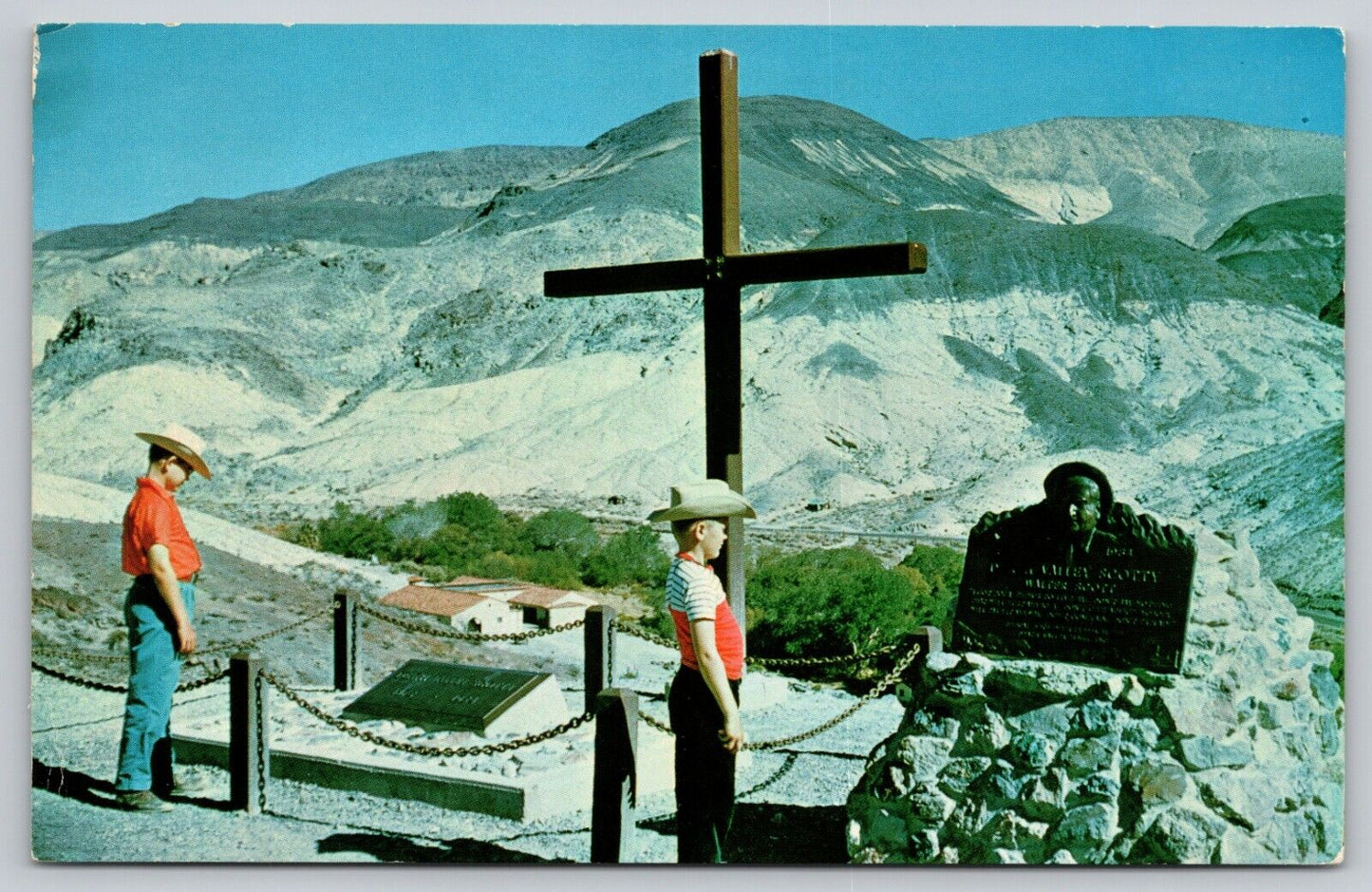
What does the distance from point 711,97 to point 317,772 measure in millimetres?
3689

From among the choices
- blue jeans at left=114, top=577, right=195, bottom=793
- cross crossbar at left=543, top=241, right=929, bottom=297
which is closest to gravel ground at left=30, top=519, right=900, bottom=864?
blue jeans at left=114, top=577, right=195, bottom=793

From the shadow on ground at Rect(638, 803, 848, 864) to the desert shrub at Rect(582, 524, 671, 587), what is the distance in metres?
6.50

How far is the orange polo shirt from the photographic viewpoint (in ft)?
22.3

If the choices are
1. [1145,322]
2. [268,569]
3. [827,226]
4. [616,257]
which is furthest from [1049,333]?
[268,569]

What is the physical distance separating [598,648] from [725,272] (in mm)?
2296

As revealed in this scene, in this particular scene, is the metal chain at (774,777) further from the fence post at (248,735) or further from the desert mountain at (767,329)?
the desert mountain at (767,329)

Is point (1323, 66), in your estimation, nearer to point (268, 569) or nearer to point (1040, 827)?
point (1040, 827)

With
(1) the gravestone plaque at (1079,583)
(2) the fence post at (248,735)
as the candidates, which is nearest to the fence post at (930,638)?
(1) the gravestone plaque at (1079,583)

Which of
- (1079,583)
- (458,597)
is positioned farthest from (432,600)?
(1079,583)

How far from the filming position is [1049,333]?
20.9 meters

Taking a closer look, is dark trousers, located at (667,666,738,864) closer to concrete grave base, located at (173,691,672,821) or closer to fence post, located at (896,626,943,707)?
fence post, located at (896,626,943,707)

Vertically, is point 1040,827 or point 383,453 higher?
point 383,453

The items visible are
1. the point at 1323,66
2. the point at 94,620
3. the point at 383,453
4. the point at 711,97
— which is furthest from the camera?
the point at 383,453

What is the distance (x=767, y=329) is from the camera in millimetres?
21000
